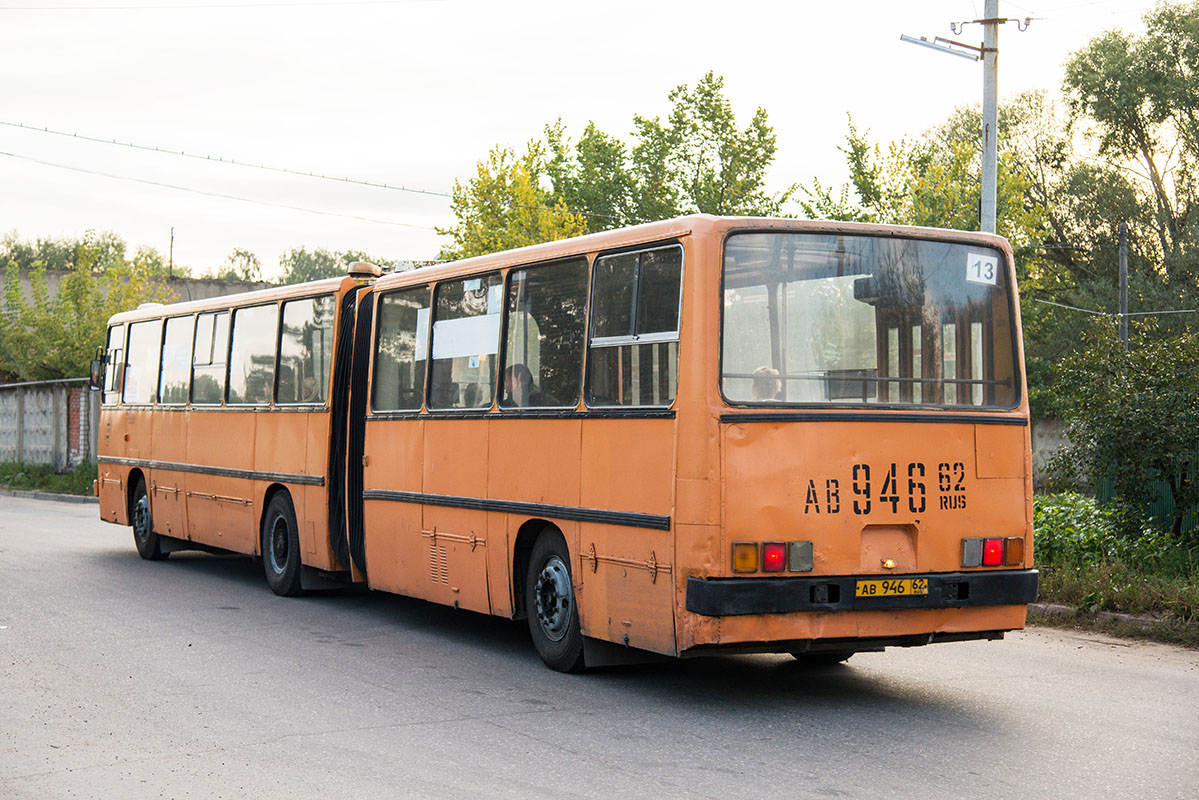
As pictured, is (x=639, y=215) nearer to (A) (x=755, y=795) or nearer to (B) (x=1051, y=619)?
(B) (x=1051, y=619)

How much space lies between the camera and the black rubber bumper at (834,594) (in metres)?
7.88

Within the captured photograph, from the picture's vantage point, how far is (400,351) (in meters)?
12.0

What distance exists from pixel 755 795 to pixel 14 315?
126 ft

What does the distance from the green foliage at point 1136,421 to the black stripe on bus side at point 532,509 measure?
6.14 meters

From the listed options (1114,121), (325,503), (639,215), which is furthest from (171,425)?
(639,215)

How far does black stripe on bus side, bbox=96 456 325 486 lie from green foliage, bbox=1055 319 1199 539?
284 inches

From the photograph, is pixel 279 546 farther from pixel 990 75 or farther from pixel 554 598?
pixel 990 75

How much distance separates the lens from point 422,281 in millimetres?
11828

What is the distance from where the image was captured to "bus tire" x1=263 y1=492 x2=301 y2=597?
1370 cm

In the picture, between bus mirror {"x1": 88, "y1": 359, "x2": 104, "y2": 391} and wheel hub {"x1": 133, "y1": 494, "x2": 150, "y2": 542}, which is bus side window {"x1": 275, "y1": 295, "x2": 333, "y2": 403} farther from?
bus mirror {"x1": 88, "y1": 359, "x2": 104, "y2": 391}

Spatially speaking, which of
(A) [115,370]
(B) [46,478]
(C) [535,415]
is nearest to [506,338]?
(C) [535,415]

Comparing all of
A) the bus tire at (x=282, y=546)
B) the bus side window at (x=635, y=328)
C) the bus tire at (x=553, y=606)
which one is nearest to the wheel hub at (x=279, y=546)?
the bus tire at (x=282, y=546)

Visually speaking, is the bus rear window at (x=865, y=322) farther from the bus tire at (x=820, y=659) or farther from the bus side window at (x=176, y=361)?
the bus side window at (x=176, y=361)

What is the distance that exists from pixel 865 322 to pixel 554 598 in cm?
283
